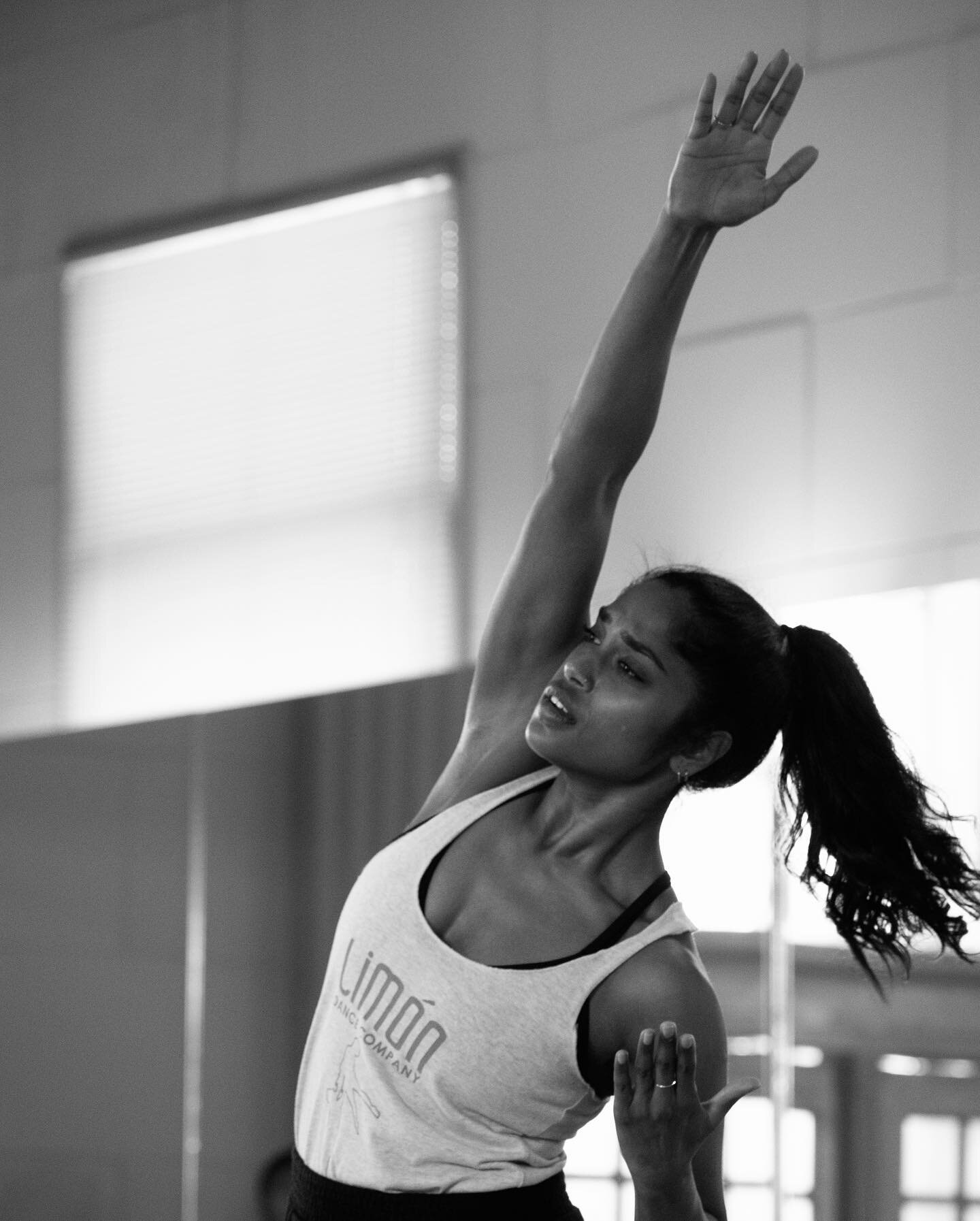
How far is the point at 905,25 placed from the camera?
2252 mm

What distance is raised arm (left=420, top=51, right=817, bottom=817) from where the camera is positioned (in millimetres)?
1500

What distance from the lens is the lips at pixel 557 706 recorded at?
4.74 feet

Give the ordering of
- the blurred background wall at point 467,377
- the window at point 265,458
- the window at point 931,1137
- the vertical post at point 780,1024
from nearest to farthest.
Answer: the window at point 931,1137 → the vertical post at point 780,1024 → the blurred background wall at point 467,377 → the window at point 265,458

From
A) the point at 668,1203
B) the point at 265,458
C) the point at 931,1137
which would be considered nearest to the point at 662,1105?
the point at 668,1203

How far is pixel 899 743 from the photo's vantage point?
1977mm

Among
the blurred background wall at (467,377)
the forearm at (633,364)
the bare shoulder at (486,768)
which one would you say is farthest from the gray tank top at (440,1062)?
the blurred background wall at (467,377)

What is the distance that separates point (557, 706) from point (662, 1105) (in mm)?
339

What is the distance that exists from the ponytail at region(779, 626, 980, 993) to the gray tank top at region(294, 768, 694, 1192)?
168mm

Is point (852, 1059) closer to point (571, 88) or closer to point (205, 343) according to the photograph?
point (571, 88)

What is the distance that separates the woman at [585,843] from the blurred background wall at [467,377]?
0.61 m

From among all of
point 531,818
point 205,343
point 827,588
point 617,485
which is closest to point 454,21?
point 205,343

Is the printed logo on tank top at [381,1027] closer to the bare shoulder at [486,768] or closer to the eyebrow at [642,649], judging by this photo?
the bare shoulder at [486,768]

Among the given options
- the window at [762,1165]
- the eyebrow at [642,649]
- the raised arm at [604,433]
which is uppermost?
the raised arm at [604,433]

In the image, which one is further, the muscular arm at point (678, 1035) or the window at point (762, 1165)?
the window at point (762, 1165)
